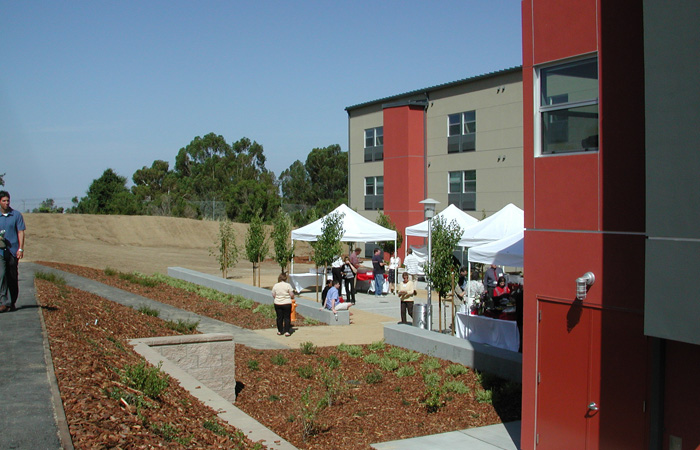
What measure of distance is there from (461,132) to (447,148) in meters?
1.38

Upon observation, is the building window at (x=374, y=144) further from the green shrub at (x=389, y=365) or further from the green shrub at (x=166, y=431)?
the green shrub at (x=166, y=431)

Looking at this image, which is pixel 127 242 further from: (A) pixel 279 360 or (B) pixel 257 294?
(A) pixel 279 360

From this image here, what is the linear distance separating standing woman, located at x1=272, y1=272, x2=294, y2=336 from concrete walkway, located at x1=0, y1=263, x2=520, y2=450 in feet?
Answer: 0.99

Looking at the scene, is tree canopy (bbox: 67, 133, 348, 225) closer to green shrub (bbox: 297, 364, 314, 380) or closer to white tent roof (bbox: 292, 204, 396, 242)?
white tent roof (bbox: 292, 204, 396, 242)

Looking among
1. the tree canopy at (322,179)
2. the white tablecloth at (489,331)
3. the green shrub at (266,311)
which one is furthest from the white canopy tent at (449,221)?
the tree canopy at (322,179)

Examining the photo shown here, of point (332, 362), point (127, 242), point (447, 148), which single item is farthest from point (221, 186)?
point (332, 362)

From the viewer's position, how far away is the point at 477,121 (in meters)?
35.6

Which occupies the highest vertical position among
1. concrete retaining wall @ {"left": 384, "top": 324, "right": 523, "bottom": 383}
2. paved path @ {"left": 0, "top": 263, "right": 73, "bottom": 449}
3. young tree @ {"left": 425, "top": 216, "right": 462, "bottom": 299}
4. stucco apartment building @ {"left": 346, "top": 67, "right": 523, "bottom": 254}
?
stucco apartment building @ {"left": 346, "top": 67, "right": 523, "bottom": 254}

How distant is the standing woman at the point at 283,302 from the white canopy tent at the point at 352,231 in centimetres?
731

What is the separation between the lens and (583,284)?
24.0ft

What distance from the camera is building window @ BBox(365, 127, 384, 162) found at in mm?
42875

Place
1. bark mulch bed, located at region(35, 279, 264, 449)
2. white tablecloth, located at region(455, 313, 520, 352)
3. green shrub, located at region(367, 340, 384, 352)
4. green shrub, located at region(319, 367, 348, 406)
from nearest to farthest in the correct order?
1. bark mulch bed, located at region(35, 279, 264, 449)
2. green shrub, located at region(319, 367, 348, 406)
3. white tablecloth, located at region(455, 313, 520, 352)
4. green shrub, located at region(367, 340, 384, 352)

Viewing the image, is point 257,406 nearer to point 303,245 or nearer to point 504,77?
point 504,77

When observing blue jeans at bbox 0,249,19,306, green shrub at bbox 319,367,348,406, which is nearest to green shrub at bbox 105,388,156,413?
green shrub at bbox 319,367,348,406
